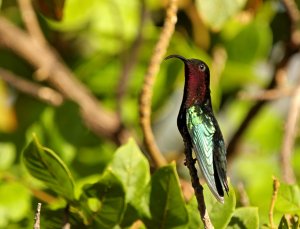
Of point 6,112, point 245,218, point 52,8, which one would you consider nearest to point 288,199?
point 245,218

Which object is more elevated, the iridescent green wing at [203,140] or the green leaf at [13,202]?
the green leaf at [13,202]

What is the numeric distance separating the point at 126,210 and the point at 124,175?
47 mm

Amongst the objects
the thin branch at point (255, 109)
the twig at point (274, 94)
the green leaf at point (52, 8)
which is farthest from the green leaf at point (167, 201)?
the thin branch at point (255, 109)

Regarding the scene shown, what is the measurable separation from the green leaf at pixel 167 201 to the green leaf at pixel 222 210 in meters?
0.04

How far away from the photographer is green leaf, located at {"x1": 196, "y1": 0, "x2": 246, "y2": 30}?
137 centimetres

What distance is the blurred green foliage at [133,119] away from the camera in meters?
1.15

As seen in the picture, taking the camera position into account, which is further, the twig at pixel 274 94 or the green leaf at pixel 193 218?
the twig at pixel 274 94

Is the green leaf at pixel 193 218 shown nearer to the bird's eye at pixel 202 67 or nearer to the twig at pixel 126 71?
the bird's eye at pixel 202 67

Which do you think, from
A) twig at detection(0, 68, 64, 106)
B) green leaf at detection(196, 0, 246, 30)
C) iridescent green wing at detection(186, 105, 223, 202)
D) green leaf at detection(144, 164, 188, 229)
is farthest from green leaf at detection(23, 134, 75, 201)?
twig at detection(0, 68, 64, 106)

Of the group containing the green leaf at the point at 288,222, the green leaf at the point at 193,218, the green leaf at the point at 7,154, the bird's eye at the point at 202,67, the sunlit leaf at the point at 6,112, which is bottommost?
the green leaf at the point at 288,222

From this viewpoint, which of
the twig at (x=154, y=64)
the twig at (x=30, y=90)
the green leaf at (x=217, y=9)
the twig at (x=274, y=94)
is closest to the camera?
the twig at (x=154, y=64)

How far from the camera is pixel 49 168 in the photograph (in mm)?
1148

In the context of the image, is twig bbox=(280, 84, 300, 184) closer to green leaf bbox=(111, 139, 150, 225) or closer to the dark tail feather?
green leaf bbox=(111, 139, 150, 225)

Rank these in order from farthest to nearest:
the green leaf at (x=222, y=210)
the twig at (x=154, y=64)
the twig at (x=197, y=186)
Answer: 1. the twig at (x=154, y=64)
2. the green leaf at (x=222, y=210)
3. the twig at (x=197, y=186)
